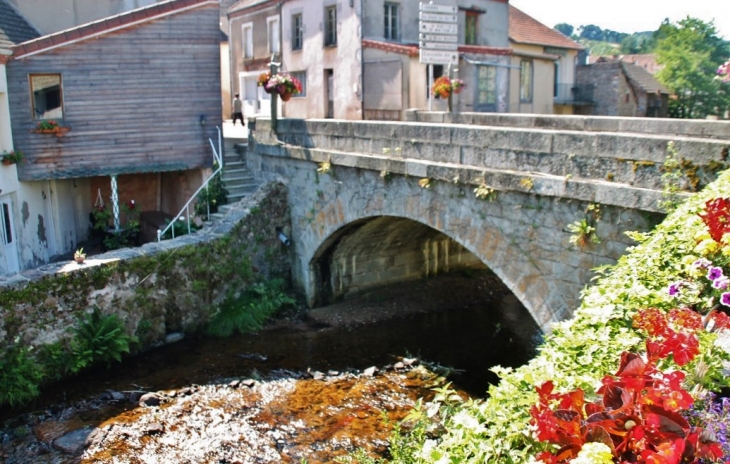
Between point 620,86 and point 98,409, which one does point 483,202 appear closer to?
point 98,409

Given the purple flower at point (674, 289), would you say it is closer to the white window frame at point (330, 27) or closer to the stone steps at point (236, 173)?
the stone steps at point (236, 173)

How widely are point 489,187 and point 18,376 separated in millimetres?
7506

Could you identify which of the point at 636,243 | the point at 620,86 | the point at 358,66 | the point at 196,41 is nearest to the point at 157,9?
the point at 196,41

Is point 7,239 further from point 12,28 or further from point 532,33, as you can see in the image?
point 532,33

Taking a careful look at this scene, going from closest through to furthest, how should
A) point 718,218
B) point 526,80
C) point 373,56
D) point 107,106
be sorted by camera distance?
point 718,218, point 107,106, point 373,56, point 526,80

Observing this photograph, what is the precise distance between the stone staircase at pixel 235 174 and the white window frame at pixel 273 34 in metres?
6.73

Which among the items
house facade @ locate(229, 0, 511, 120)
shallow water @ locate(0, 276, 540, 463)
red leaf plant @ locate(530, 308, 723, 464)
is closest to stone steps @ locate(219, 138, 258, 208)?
shallow water @ locate(0, 276, 540, 463)

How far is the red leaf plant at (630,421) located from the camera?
10.1 feet

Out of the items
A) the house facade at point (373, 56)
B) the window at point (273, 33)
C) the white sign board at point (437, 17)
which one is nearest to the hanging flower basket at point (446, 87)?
the white sign board at point (437, 17)

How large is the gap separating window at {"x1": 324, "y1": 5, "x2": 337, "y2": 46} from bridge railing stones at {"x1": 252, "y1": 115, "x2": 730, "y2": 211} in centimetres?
771

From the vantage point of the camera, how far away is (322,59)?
65.6ft

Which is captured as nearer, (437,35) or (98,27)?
(437,35)

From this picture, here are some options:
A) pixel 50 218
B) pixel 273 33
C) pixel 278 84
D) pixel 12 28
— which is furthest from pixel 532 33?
pixel 50 218

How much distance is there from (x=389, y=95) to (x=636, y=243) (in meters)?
11.1
